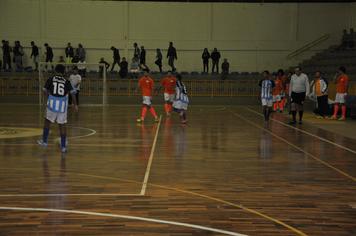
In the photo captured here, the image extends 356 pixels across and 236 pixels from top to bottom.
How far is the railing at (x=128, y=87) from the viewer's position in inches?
1277

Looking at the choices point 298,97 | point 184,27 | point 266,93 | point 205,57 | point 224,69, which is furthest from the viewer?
point 184,27

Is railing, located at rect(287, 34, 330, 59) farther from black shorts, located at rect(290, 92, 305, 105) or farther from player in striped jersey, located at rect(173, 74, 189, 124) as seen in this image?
player in striped jersey, located at rect(173, 74, 189, 124)

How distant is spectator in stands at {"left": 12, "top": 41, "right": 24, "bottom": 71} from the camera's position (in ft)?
108

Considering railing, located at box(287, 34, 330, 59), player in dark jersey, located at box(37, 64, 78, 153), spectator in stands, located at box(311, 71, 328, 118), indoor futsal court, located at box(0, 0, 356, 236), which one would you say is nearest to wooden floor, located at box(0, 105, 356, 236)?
indoor futsal court, located at box(0, 0, 356, 236)

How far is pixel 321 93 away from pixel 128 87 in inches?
585

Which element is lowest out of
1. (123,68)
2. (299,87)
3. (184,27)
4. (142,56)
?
(299,87)

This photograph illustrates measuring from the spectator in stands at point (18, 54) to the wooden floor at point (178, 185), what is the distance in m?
19.4

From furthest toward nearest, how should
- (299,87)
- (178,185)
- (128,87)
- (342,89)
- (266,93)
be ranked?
(128,87) < (342,89) < (266,93) < (299,87) < (178,185)

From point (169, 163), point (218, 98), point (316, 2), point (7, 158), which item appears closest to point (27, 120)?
point (7, 158)

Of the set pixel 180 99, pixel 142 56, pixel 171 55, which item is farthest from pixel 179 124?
pixel 171 55

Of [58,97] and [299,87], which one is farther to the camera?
[299,87]

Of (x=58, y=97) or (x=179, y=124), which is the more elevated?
(x=58, y=97)

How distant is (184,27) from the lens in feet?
117

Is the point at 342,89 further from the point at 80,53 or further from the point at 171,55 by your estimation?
the point at 80,53
